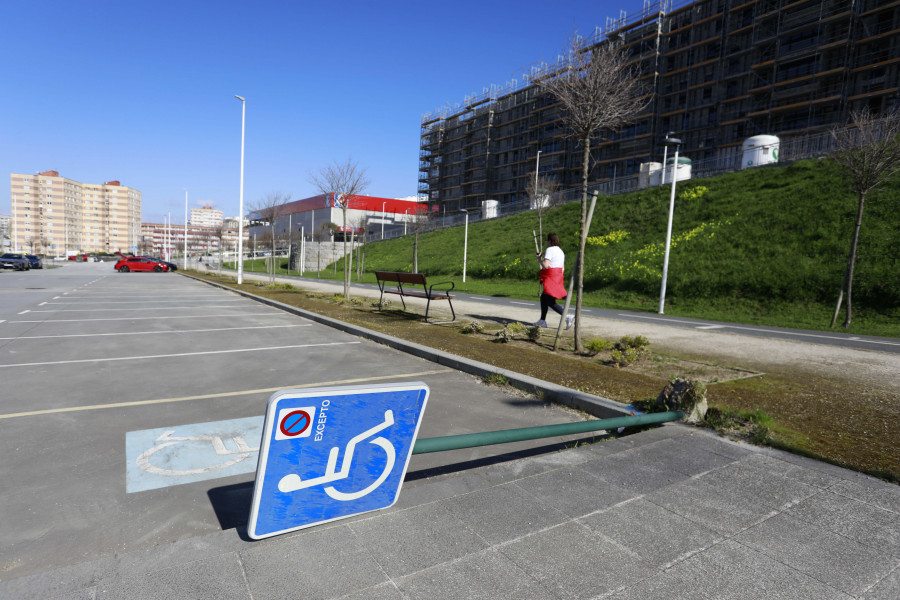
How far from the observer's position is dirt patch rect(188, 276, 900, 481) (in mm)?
3631

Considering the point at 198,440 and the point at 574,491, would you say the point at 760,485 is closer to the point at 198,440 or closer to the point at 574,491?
the point at 574,491

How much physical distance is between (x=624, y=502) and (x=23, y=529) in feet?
10.5

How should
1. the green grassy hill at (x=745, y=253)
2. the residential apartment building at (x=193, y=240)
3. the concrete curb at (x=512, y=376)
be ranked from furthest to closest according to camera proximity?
the residential apartment building at (x=193, y=240) < the green grassy hill at (x=745, y=253) < the concrete curb at (x=512, y=376)

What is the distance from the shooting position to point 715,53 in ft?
171

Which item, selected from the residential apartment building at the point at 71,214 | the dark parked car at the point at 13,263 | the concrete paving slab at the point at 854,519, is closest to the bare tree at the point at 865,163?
the concrete paving slab at the point at 854,519

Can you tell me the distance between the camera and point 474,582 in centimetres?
195

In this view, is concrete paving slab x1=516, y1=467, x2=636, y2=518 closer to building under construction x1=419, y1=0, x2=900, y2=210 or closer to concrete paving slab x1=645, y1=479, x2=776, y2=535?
concrete paving slab x1=645, y1=479, x2=776, y2=535

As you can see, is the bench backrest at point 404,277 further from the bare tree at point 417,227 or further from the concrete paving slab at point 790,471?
the bare tree at point 417,227

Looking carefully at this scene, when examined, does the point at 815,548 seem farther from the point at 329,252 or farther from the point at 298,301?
the point at 329,252

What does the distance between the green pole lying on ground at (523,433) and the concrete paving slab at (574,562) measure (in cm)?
69

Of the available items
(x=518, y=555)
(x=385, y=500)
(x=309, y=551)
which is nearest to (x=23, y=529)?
(x=309, y=551)

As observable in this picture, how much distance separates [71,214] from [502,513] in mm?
174943

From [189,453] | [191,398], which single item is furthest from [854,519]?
[191,398]

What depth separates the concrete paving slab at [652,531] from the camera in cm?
219
